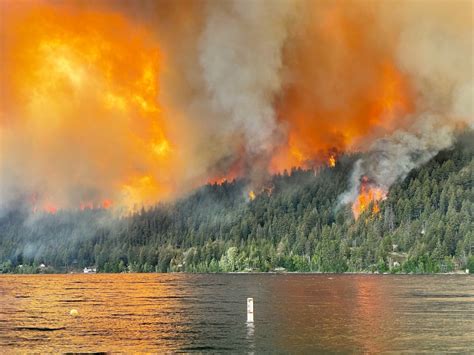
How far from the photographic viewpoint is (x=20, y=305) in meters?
150

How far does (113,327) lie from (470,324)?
57177 mm

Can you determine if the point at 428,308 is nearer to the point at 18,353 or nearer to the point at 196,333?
the point at 196,333

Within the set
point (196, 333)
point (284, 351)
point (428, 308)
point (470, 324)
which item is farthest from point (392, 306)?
point (284, 351)

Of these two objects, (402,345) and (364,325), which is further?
(364,325)

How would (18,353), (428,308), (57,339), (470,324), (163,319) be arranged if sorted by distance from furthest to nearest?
(428,308) < (163,319) < (470,324) < (57,339) < (18,353)

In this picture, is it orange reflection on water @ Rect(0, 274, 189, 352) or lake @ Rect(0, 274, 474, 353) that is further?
orange reflection on water @ Rect(0, 274, 189, 352)

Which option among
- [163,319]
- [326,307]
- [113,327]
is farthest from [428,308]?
[113,327]

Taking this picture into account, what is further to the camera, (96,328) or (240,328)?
(96,328)

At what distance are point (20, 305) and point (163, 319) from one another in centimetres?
5523

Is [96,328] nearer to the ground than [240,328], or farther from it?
farther from it

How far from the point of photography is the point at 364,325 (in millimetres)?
99000

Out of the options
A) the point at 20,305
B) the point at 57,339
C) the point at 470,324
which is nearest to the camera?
the point at 57,339

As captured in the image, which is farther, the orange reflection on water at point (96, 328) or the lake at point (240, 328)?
the orange reflection on water at point (96, 328)

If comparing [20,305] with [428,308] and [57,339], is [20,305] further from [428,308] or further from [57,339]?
[428,308]
